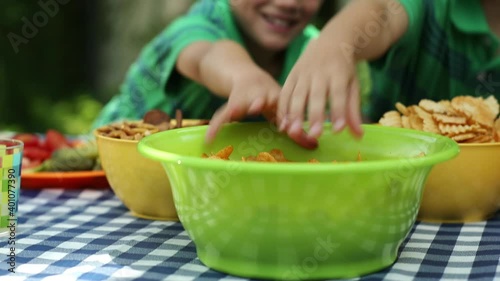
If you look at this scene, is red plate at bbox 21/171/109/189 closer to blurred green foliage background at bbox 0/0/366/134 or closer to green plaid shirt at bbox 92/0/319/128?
green plaid shirt at bbox 92/0/319/128

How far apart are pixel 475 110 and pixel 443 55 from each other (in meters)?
0.50

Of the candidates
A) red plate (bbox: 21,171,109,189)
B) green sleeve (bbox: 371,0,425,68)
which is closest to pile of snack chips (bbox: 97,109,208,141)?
red plate (bbox: 21,171,109,189)

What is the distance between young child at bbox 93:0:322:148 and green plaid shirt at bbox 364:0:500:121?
0.78ft

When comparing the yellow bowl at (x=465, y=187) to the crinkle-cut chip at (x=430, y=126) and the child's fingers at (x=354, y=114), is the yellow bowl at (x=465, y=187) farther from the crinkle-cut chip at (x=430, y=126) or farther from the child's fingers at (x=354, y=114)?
the child's fingers at (x=354, y=114)

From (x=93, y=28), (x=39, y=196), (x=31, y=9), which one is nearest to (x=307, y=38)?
(x=39, y=196)

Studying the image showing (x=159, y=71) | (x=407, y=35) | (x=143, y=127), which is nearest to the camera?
(x=143, y=127)

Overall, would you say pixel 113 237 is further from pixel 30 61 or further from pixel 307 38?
pixel 30 61

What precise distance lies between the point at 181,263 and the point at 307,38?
1097mm

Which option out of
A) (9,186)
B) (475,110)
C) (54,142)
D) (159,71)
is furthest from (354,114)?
(159,71)

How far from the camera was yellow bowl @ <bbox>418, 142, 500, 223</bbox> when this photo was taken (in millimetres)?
847

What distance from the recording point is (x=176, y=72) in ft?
4.64

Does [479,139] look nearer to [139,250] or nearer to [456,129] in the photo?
[456,129]

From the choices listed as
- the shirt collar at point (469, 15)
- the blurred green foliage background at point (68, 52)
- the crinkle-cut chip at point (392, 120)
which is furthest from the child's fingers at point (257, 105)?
the blurred green foliage background at point (68, 52)

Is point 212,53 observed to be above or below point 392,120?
above
